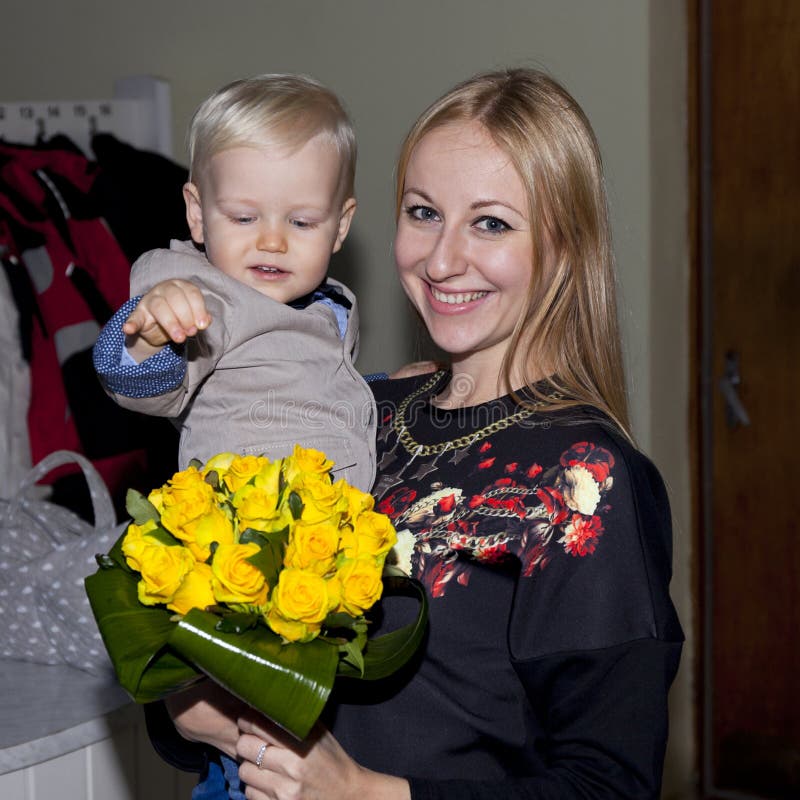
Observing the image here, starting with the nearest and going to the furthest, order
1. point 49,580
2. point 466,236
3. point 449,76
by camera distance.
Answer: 1. point 466,236
2. point 49,580
3. point 449,76

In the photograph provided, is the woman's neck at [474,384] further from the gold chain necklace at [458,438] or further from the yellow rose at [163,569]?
the yellow rose at [163,569]

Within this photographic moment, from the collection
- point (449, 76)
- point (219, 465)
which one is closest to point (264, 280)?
point (219, 465)

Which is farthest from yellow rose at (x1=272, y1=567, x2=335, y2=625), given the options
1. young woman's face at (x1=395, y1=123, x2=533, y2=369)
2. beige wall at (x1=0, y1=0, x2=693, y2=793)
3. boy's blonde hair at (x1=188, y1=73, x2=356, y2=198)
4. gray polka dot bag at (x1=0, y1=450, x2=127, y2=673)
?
beige wall at (x1=0, y1=0, x2=693, y2=793)

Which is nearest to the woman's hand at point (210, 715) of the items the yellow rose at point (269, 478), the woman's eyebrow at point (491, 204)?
the yellow rose at point (269, 478)

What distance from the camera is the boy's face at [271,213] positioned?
147cm

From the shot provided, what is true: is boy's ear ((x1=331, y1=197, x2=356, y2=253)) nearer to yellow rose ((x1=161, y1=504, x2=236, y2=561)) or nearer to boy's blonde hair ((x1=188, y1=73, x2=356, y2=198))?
boy's blonde hair ((x1=188, y1=73, x2=356, y2=198))

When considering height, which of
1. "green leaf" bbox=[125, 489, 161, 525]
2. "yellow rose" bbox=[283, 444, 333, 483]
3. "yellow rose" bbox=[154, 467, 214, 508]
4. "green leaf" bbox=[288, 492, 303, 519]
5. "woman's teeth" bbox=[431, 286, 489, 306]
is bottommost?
"green leaf" bbox=[125, 489, 161, 525]

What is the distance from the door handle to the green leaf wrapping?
5.35ft

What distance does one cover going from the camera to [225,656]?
106 cm

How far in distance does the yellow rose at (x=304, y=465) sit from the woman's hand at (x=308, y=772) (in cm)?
28

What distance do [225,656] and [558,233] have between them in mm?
653

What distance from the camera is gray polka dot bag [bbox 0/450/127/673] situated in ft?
5.91

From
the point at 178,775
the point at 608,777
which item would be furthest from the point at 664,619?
the point at 178,775

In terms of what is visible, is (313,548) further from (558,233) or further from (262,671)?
(558,233)
